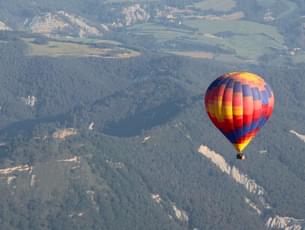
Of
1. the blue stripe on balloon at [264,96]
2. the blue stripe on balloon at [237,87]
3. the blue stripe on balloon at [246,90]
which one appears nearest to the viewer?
the blue stripe on balloon at [237,87]

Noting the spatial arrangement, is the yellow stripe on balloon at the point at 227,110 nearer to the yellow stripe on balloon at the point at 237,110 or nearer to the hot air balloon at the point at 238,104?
the hot air balloon at the point at 238,104

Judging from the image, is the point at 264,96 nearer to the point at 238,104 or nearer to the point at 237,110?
the point at 238,104

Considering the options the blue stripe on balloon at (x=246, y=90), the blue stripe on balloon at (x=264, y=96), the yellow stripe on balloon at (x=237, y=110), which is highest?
the blue stripe on balloon at (x=246, y=90)

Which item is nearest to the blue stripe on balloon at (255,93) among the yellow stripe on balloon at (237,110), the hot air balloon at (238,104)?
the hot air balloon at (238,104)

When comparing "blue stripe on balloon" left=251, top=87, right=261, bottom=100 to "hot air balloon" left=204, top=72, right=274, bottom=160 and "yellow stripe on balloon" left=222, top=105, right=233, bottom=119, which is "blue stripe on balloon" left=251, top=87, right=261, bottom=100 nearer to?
"hot air balloon" left=204, top=72, right=274, bottom=160

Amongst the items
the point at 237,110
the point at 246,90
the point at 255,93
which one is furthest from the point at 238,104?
the point at 255,93

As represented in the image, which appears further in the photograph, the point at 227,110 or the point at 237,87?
the point at 237,87

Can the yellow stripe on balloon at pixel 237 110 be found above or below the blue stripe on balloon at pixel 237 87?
below
